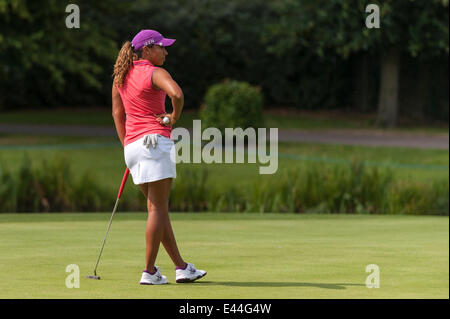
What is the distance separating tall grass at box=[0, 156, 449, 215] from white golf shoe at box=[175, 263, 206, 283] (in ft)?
29.3

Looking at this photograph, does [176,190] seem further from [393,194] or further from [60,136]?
[60,136]

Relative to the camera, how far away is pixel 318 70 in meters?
32.6

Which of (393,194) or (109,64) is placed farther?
(109,64)

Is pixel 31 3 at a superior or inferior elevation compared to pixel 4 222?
superior

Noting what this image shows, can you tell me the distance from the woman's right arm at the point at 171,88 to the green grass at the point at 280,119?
20.6m

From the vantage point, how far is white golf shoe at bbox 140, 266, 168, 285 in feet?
→ 22.1

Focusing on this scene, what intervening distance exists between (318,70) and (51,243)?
953 inches

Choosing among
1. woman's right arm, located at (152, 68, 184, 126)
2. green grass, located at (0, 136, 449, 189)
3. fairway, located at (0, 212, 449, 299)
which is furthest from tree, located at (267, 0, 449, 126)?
woman's right arm, located at (152, 68, 184, 126)

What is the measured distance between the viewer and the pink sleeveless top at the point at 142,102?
673 cm

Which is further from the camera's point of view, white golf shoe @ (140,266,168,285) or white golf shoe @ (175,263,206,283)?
white golf shoe @ (175,263,206,283)

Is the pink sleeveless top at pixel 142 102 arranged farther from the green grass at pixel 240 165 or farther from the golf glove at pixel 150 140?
the green grass at pixel 240 165

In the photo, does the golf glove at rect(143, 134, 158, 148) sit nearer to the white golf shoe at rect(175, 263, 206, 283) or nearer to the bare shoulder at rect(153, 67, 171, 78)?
the bare shoulder at rect(153, 67, 171, 78)

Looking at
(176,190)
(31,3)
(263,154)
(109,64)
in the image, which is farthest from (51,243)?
(109,64)
